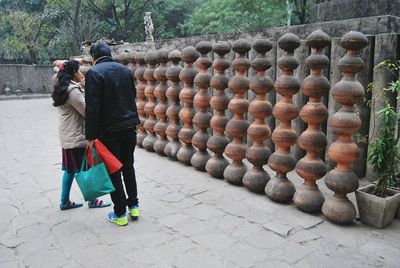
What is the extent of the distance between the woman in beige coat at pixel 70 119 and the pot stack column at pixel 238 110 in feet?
5.13

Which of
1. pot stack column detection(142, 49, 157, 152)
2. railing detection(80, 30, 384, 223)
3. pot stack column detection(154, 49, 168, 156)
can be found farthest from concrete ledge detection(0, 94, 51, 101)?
pot stack column detection(154, 49, 168, 156)

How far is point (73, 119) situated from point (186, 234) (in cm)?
176

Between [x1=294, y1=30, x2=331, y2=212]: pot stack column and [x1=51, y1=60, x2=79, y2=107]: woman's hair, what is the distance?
7.85 ft

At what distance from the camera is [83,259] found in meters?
3.12

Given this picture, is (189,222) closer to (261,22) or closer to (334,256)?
(334,256)

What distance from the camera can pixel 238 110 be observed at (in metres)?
4.58

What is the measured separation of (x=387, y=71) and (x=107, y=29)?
26.8 m

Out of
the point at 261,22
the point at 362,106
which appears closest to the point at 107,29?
the point at 261,22

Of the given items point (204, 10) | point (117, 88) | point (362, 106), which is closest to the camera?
point (117, 88)

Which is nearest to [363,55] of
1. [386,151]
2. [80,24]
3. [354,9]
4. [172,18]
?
[386,151]

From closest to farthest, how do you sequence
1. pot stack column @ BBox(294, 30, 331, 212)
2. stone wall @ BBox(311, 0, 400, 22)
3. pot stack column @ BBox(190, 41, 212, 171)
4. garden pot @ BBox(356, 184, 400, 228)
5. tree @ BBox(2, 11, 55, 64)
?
garden pot @ BBox(356, 184, 400, 228), pot stack column @ BBox(294, 30, 331, 212), pot stack column @ BBox(190, 41, 212, 171), stone wall @ BBox(311, 0, 400, 22), tree @ BBox(2, 11, 55, 64)

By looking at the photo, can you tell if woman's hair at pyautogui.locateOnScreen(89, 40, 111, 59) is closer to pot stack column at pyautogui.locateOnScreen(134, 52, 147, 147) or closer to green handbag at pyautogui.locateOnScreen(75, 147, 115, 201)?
green handbag at pyautogui.locateOnScreen(75, 147, 115, 201)

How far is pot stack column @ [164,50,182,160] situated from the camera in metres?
5.55

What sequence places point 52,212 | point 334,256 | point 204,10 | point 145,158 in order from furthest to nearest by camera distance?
point 204,10, point 145,158, point 52,212, point 334,256
